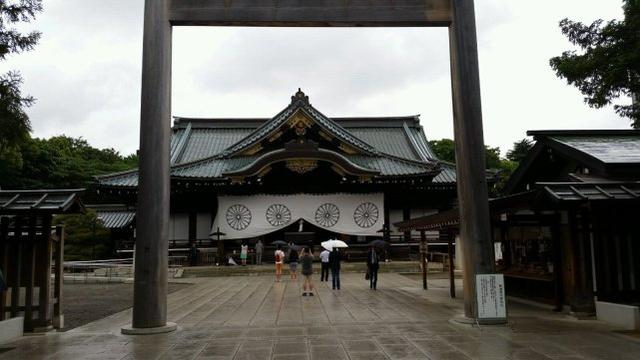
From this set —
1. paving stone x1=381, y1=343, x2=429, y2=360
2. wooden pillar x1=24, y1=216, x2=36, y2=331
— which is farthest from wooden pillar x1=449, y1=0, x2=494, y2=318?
wooden pillar x1=24, y1=216, x2=36, y2=331

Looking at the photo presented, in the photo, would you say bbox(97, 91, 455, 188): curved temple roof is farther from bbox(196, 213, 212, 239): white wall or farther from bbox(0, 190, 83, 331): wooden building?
bbox(0, 190, 83, 331): wooden building

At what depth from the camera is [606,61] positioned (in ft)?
56.1

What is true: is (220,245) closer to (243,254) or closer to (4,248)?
(243,254)

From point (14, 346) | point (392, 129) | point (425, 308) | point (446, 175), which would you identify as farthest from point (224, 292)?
point (392, 129)

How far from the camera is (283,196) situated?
87.3 feet

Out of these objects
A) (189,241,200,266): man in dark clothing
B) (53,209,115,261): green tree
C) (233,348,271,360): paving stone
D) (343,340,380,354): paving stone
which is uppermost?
(53,209,115,261): green tree

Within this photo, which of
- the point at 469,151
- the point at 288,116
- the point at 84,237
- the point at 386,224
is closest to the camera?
the point at 469,151

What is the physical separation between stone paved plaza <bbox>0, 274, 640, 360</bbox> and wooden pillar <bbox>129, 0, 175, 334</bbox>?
0.67 meters

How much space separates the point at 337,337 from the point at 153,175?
430 cm

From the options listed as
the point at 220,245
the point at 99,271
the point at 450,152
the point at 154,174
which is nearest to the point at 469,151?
the point at 154,174

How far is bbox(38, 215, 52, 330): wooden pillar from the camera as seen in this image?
9.15 m

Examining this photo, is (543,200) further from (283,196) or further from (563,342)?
(283,196)

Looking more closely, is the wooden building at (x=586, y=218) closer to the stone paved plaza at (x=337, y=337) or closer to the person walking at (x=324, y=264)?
the stone paved plaza at (x=337, y=337)

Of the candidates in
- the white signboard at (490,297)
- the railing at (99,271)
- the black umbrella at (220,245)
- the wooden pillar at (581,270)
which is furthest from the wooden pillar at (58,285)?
the black umbrella at (220,245)
